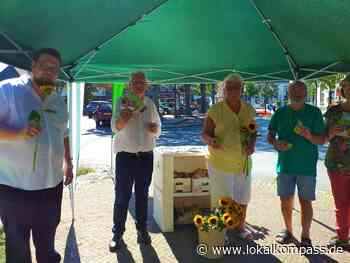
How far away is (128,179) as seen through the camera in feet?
13.8

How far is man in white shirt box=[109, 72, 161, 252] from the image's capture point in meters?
4.16

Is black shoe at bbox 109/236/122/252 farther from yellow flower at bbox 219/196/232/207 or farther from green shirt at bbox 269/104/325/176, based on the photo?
green shirt at bbox 269/104/325/176

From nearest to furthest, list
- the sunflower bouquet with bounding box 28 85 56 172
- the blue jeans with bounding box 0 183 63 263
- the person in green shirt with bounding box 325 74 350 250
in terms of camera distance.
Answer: the sunflower bouquet with bounding box 28 85 56 172 < the blue jeans with bounding box 0 183 63 263 < the person in green shirt with bounding box 325 74 350 250

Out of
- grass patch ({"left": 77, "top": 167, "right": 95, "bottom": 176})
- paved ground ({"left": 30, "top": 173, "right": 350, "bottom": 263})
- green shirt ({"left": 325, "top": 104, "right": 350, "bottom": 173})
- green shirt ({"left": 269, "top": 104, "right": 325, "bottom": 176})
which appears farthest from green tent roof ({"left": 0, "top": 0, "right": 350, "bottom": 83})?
grass patch ({"left": 77, "top": 167, "right": 95, "bottom": 176})

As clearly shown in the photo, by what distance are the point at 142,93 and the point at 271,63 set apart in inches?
93.1

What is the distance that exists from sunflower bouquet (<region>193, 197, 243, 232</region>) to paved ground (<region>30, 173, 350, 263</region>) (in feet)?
1.18

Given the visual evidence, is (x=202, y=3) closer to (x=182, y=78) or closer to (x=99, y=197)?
(x=182, y=78)

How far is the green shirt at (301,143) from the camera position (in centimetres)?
414

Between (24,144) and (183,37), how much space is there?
9.37ft

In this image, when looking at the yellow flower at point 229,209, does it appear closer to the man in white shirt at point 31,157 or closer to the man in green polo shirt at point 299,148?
the man in green polo shirt at point 299,148

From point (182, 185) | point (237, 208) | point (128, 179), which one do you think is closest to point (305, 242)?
point (237, 208)

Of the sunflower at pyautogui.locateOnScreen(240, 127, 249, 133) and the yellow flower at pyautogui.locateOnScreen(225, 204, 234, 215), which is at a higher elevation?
the sunflower at pyautogui.locateOnScreen(240, 127, 249, 133)

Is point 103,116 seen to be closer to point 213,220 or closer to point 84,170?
point 84,170

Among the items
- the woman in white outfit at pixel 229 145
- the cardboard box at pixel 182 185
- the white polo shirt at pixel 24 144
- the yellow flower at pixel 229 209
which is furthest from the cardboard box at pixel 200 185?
the white polo shirt at pixel 24 144
